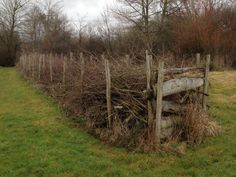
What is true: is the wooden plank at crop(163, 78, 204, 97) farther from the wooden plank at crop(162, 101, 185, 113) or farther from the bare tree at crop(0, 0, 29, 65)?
the bare tree at crop(0, 0, 29, 65)

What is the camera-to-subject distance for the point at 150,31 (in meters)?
25.3

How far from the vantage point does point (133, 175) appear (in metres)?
4.70

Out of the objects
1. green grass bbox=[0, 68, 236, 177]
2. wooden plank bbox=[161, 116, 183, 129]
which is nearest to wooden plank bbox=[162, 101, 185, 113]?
wooden plank bbox=[161, 116, 183, 129]

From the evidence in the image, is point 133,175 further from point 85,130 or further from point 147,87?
point 85,130

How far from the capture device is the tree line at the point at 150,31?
19656 mm

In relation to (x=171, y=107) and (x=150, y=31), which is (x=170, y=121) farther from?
(x=150, y=31)

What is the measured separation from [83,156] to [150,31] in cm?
2076

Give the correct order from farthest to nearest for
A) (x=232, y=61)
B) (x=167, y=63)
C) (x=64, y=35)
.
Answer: (x=64, y=35) → (x=232, y=61) → (x=167, y=63)

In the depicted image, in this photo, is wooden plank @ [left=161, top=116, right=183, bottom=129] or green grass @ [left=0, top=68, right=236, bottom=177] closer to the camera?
green grass @ [left=0, top=68, right=236, bottom=177]

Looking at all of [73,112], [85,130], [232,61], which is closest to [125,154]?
[85,130]

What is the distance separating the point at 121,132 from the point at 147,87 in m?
0.99

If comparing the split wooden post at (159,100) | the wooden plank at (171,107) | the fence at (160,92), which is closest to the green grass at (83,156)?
the split wooden post at (159,100)

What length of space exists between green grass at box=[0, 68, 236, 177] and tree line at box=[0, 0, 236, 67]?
3.02 m

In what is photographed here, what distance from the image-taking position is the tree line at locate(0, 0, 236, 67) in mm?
19656
